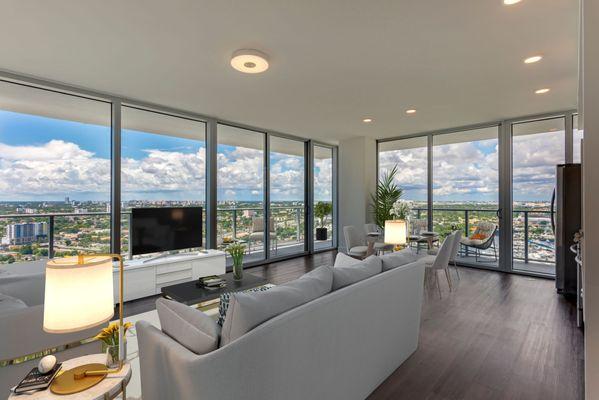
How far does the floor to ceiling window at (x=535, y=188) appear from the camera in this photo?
15.7 feet

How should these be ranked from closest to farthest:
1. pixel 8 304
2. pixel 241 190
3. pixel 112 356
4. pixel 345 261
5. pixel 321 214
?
pixel 112 356 → pixel 8 304 → pixel 345 261 → pixel 241 190 → pixel 321 214

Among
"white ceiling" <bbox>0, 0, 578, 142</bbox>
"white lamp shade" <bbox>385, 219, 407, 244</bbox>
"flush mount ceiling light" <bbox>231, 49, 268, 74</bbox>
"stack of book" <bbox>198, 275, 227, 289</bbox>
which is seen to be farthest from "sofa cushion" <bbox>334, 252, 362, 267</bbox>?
"flush mount ceiling light" <bbox>231, 49, 268, 74</bbox>

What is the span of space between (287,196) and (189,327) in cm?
519

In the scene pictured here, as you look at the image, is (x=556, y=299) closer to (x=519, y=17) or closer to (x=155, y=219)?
(x=519, y=17)

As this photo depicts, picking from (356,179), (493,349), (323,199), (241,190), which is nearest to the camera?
(493,349)

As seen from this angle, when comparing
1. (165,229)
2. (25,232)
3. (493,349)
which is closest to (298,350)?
(493,349)

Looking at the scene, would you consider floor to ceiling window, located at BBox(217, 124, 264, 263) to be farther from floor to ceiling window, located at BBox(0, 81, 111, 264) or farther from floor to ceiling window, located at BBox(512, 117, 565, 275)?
floor to ceiling window, located at BBox(512, 117, 565, 275)

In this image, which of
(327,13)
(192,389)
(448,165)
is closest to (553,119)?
(448,165)

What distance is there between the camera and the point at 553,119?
4.76 m

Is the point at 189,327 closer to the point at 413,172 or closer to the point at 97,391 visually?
the point at 97,391

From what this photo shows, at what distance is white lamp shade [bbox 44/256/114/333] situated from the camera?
120 cm

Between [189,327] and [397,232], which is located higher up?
[397,232]

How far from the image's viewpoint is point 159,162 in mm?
4504

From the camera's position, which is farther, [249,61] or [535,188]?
[535,188]
